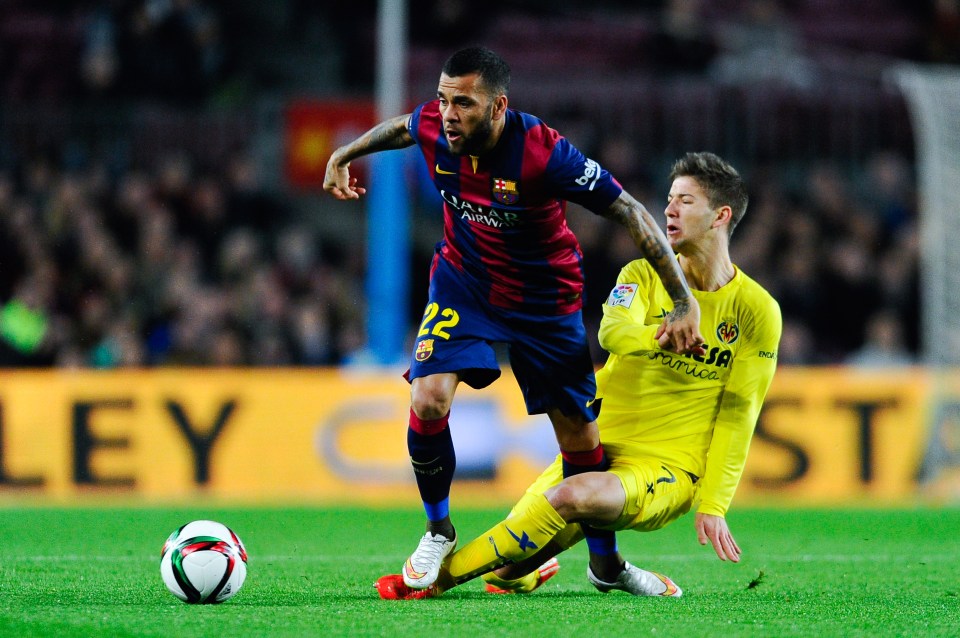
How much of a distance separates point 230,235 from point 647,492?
361 inches

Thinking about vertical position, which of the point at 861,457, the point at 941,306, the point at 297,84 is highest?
the point at 297,84

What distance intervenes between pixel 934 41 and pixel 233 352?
8.28 metres

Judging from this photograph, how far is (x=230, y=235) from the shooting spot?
1389cm

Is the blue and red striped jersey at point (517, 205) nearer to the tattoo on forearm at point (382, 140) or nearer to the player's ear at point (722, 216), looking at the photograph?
the tattoo on forearm at point (382, 140)

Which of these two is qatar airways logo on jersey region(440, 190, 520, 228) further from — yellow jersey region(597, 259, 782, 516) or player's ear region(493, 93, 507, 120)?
yellow jersey region(597, 259, 782, 516)

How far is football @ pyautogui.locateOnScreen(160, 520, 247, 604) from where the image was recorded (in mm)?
5020

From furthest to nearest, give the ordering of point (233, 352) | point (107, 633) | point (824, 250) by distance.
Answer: point (824, 250), point (233, 352), point (107, 633)

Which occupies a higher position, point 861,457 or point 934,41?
point 934,41

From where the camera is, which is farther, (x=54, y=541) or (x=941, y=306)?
(x=941, y=306)

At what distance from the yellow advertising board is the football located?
20.3 feet

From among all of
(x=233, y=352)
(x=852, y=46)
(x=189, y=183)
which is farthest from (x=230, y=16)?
(x=852, y=46)

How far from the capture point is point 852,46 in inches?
642

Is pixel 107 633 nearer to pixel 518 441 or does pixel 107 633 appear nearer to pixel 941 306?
pixel 518 441

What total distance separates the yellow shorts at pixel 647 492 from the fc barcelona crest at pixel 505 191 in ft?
3.46
